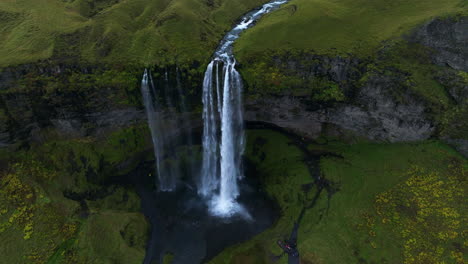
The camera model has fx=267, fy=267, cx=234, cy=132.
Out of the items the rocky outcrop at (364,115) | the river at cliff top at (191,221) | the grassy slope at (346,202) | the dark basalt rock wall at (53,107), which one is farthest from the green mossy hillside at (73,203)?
the rocky outcrop at (364,115)

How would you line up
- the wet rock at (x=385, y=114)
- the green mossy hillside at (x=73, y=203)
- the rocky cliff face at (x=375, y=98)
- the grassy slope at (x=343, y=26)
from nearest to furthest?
the green mossy hillside at (x=73, y=203)
the rocky cliff face at (x=375, y=98)
the wet rock at (x=385, y=114)
the grassy slope at (x=343, y=26)

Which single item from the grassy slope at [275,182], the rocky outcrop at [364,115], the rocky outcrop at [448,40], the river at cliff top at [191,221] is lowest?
the river at cliff top at [191,221]

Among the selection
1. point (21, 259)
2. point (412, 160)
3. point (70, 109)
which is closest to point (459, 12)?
point (412, 160)

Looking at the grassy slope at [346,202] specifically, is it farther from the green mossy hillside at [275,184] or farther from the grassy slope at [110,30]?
the grassy slope at [110,30]

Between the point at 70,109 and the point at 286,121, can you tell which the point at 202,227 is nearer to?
the point at 286,121

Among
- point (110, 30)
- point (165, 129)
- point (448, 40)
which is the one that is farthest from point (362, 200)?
point (110, 30)

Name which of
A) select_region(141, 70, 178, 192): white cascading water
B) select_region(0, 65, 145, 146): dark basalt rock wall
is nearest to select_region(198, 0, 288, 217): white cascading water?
select_region(141, 70, 178, 192): white cascading water
